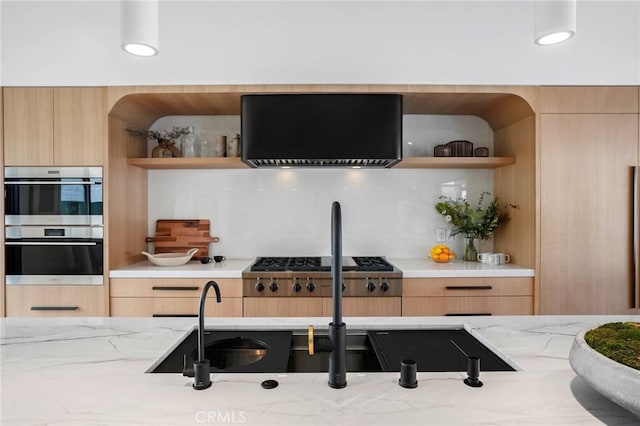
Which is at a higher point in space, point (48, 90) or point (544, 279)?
point (48, 90)

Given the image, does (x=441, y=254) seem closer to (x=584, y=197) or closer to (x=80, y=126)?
(x=584, y=197)

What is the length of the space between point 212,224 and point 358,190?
4.12ft

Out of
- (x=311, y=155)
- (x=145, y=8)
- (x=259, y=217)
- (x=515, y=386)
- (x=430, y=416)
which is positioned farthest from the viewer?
(x=259, y=217)

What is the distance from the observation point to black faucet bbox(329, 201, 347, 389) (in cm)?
90

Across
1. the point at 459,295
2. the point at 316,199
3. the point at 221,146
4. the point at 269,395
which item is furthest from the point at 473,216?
the point at 269,395

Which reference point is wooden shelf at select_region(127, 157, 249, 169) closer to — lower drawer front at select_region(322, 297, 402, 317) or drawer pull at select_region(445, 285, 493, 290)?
lower drawer front at select_region(322, 297, 402, 317)

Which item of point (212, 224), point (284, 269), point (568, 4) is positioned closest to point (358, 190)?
point (284, 269)

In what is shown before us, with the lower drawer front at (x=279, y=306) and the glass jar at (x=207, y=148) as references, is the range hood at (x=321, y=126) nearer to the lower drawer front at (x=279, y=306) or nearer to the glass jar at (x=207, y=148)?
the glass jar at (x=207, y=148)

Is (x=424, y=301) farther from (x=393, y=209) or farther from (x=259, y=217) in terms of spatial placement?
(x=259, y=217)

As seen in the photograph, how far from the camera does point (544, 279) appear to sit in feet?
9.05

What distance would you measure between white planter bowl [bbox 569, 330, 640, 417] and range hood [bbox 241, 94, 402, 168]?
79.0 inches

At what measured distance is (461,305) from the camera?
2.76 metres

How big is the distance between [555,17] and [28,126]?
10.1ft

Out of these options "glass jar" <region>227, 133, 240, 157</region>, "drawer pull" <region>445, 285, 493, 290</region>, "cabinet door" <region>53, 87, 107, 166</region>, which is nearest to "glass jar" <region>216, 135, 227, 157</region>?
"glass jar" <region>227, 133, 240, 157</region>
